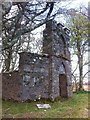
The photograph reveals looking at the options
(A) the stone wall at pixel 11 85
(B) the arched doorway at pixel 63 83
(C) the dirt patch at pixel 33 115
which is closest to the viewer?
(C) the dirt patch at pixel 33 115

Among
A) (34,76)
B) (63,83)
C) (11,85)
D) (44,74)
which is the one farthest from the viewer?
(63,83)

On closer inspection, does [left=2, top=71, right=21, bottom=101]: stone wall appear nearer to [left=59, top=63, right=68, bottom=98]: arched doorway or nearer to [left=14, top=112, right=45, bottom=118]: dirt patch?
[left=14, top=112, right=45, bottom=118]: dirt patch

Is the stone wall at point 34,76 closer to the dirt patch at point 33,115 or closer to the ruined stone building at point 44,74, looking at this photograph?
the ruined stone building at point 44,74

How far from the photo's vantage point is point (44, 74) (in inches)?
374

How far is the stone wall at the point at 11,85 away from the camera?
8797 mm

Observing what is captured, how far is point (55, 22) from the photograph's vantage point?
9.98 m

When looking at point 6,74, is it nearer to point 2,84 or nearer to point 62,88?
point 2,84

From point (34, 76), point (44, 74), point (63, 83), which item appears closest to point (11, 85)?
point (34, 76)

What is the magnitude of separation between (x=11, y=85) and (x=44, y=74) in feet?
4.51

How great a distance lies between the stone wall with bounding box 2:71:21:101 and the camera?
28.9ft

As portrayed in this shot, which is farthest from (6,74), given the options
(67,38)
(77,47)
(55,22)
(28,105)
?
(77,47)

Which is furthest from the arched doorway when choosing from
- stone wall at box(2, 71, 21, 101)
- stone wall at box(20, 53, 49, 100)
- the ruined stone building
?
stone wall at box(2, 71, 21, 101)

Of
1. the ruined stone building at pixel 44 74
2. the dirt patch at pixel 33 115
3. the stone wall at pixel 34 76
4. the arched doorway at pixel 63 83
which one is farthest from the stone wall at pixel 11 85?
the arched doorway at pixel 63 83

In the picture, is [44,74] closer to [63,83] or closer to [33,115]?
[63,83]
